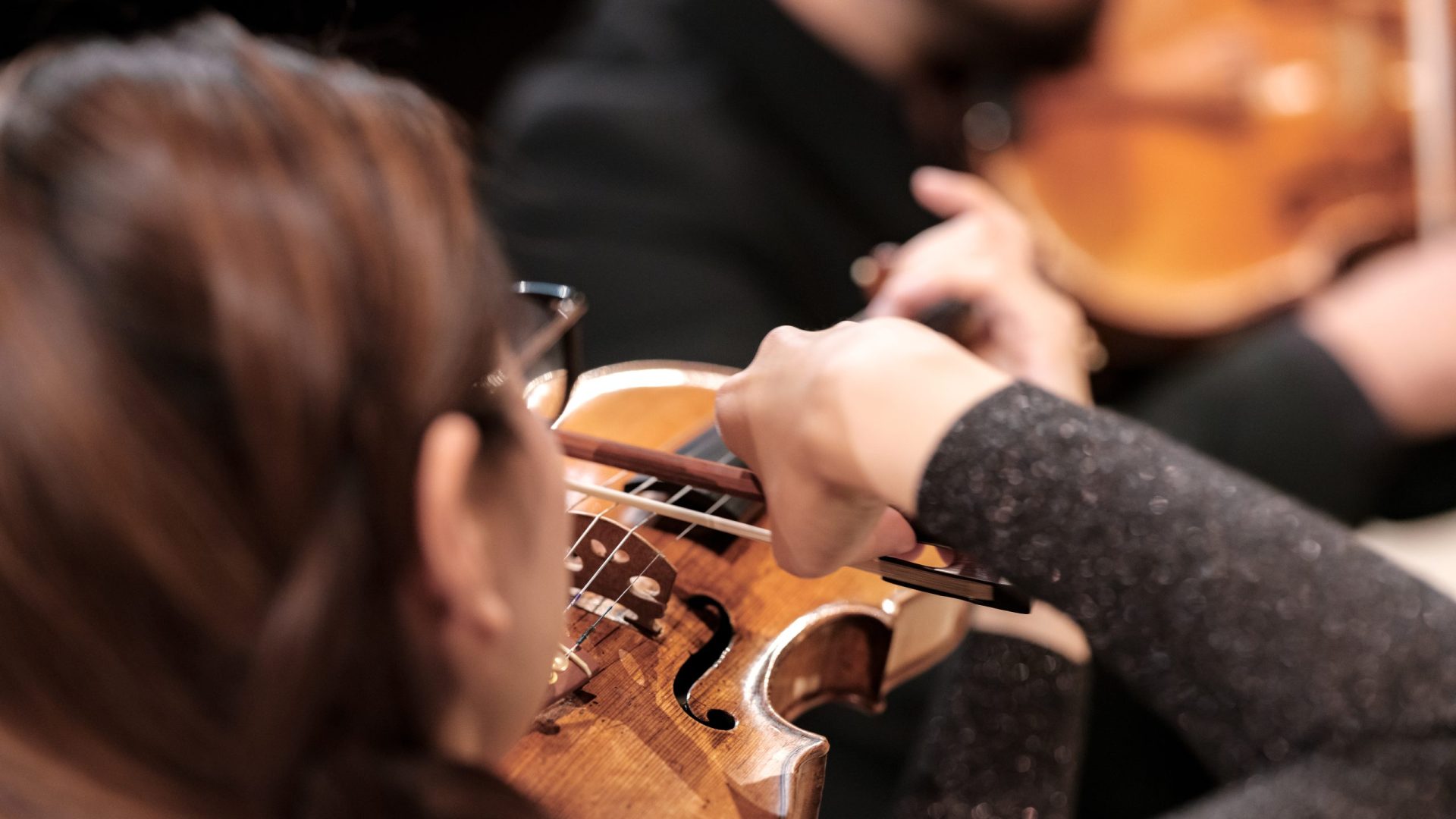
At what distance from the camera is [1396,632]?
42 cm

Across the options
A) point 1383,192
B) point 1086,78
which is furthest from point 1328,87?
point 1086,78

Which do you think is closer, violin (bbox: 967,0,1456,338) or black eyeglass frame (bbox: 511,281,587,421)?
black eyeglass frame (bbox: 511,281,587,421)

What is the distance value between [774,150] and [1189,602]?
2.65 ft

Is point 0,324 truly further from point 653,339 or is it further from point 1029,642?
point 653,339

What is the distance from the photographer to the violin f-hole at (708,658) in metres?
0.50

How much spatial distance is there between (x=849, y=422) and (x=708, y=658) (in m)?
0.16

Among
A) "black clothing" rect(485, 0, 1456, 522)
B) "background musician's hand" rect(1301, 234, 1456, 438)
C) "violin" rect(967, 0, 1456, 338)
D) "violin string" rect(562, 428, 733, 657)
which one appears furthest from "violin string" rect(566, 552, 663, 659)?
"violin" rect(967, 0, 1456, 338)

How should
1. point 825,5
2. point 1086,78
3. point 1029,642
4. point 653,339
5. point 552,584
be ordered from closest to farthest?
point 552,584, point 1029,642, point 653,339, point 825,5, point 1086,78

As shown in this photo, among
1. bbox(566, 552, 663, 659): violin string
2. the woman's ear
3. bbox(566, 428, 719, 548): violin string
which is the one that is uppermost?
the woman's ear

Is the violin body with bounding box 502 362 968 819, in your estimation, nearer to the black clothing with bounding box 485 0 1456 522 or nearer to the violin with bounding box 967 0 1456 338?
the black clothing with bounding box 485 0 1456 522

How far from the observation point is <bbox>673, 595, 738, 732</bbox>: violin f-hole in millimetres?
505

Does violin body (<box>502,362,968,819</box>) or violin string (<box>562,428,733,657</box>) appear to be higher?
violin string (<box>562,428,733,657</box>)

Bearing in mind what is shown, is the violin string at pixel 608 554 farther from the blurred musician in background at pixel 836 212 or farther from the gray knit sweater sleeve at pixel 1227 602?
the blurred musician in background at pixel 836 212

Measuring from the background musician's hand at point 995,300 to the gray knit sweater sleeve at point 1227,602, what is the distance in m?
0.30
